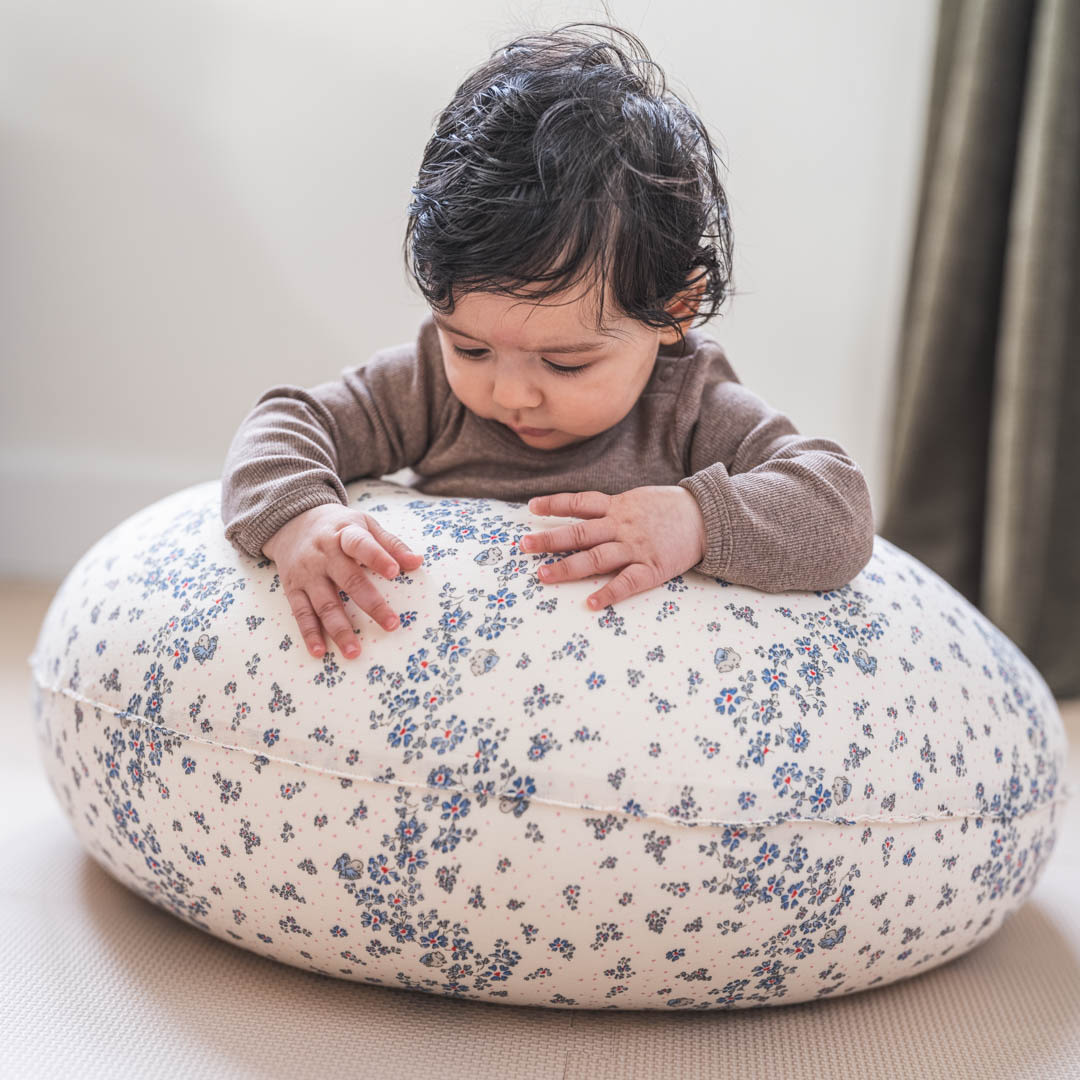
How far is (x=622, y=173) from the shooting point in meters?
0.86

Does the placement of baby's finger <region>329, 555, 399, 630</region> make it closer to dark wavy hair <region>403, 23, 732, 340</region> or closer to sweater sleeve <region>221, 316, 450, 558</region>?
sweater sleeve <region>221, 316, 450, 558</region>

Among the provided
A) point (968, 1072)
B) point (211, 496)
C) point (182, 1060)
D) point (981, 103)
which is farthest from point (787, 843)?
point (981, 103)

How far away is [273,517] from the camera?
0.89 meters

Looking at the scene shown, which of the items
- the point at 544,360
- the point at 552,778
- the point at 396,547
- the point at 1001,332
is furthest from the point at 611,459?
the point at 1001,332

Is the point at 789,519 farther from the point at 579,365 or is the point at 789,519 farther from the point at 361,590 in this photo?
the point at 361,590

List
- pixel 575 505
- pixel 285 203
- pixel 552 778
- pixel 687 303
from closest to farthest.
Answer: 1. pixel 552 778
2. pixel 575 505
3. pixel 687 303
4. pixel 285 203

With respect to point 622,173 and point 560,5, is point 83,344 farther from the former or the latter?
point 622,173

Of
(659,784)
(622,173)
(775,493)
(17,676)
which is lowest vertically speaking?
(17,676)

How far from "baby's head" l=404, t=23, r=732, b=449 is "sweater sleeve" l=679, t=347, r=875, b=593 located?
13cm

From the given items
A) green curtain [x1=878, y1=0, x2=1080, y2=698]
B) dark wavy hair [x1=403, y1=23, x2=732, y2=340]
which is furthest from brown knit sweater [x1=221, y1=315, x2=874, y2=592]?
green curtain [x1=878, y1=0, x2=1080, y2=698]

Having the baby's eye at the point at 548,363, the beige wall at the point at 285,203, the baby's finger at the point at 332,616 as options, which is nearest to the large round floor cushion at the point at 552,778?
the baby's finger at the point at 332,616

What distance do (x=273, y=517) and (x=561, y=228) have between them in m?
0.31

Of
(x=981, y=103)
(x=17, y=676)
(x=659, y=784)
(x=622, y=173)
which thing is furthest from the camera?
(x=981, y=103)

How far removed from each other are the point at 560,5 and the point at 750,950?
4.48 feet
